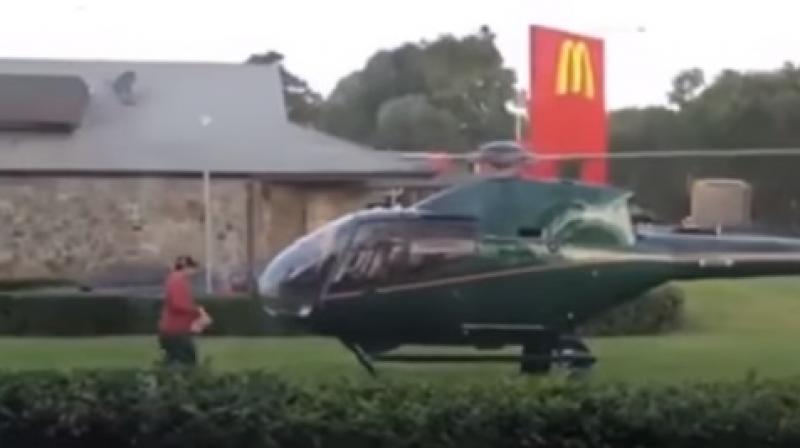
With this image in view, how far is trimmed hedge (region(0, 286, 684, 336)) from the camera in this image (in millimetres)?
31406

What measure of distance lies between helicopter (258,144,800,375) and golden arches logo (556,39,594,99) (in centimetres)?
899

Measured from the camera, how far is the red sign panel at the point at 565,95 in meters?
31.0

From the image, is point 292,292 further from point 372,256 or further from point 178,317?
point 178,317

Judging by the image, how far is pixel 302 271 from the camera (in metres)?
21.6

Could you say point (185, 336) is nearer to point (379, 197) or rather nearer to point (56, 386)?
point (56, 386)

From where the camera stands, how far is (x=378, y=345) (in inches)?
869

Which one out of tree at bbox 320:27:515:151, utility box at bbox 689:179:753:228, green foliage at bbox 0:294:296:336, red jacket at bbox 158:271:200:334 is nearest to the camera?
red jacket at bbox 158:271:200:334

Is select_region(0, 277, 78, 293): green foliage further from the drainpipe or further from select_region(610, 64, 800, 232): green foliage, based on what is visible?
select_region(610, 64, 800, 232): green foliage

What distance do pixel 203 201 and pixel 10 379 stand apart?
3172 centimetres

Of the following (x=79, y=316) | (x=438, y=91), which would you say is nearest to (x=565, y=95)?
(x=79, y=316)

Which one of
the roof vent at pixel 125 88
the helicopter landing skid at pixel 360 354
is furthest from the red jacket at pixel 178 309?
the roof vent at pixel 125 88

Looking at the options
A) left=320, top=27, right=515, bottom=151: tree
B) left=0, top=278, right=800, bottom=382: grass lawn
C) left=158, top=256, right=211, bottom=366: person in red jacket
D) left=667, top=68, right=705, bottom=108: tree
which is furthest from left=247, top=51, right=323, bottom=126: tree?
left=158, top=256, right=211, bottom=366: person in red jacket

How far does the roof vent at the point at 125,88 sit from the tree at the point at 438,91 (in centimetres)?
3092

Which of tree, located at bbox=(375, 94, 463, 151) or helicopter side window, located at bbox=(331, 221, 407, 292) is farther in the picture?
tree, located at bbox=(375, 94, 463, 151)
